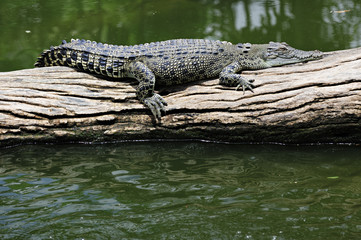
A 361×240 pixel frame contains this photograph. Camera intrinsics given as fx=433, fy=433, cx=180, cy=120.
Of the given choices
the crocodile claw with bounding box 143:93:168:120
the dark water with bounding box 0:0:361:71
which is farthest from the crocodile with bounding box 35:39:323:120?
the dark water with bounding box 0:0:361:71

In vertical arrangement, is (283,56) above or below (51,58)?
below

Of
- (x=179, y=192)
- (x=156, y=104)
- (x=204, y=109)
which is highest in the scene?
(x=156, y=104)

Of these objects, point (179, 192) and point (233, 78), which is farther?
point (233, 78)

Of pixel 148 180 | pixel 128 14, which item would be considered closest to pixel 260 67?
pixel 148 180

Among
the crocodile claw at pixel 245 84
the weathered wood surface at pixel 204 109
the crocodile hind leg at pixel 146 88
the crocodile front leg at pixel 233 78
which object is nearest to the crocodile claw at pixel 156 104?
the crocodile hind leg at pixel 146 88

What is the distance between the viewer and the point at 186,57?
6785mm

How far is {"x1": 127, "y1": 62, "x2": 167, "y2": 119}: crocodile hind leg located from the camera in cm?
623

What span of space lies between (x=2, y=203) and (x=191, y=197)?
2138 mm

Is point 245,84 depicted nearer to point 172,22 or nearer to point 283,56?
point 283,56

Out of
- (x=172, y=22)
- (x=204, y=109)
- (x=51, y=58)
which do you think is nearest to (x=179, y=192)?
(x=204, y=109)

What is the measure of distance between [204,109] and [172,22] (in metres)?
6.21

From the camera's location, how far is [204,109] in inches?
240

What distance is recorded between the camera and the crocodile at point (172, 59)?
6.65 m

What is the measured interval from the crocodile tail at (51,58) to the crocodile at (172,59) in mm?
16
